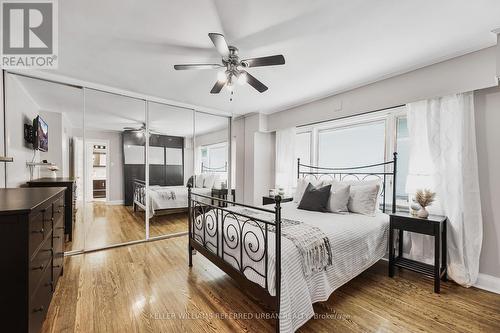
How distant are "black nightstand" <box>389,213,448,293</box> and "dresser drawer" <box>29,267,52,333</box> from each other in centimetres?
311

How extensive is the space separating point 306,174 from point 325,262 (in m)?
2.43

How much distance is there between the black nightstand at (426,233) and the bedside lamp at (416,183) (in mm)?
168

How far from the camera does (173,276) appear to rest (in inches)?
97.0

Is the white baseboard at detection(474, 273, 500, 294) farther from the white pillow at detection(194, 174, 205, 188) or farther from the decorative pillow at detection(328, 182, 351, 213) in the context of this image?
the white pillow at detection(194, 174, 205, 188)

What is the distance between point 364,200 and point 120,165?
4.41m

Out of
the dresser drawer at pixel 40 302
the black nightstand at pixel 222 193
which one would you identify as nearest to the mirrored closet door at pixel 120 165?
the black nightstand at pixel 222 193

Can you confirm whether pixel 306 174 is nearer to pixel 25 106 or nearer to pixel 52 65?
pixel 52 65

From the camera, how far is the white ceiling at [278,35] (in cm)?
162

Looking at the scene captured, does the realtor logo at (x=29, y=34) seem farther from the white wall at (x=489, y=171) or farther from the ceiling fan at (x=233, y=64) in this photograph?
the white wall at (x=489, y=171)

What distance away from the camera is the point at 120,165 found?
4324 mm

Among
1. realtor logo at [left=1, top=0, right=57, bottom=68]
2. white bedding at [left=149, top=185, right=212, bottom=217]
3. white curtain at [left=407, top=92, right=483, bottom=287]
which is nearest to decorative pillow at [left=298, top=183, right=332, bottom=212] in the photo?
white curtain at [left=407, top=92, right=483, bottom=287]

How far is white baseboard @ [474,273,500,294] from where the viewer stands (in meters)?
2.14

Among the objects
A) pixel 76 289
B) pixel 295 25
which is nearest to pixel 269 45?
pixel 295 25

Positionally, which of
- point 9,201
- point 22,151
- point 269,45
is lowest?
point 9,201
